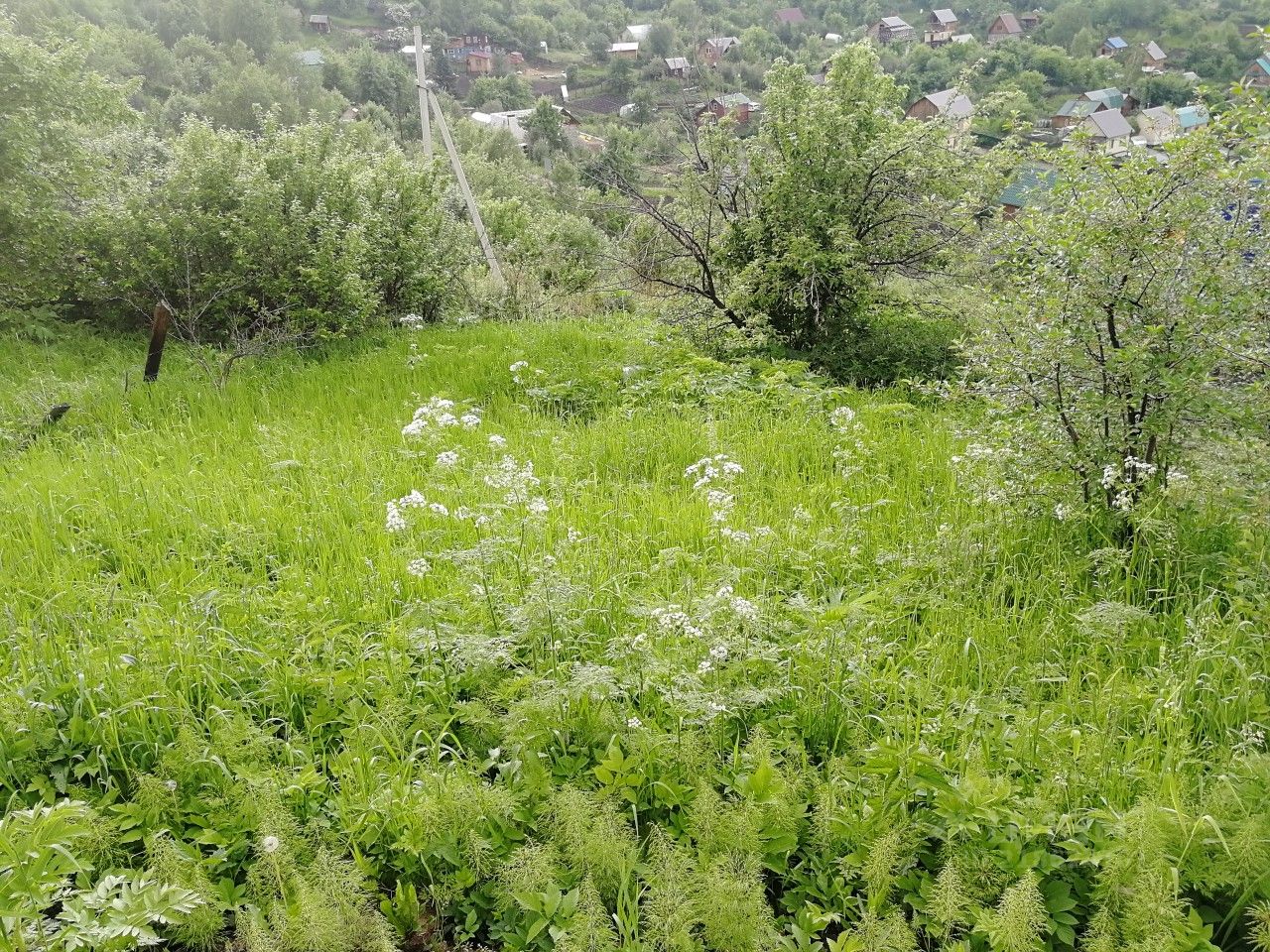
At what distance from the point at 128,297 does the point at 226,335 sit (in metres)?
1.56

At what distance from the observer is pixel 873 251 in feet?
30.0

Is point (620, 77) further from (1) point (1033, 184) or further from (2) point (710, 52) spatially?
(1) point (1033, 184)

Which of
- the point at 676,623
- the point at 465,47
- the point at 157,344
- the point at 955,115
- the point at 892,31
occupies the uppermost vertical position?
the point at 892,31

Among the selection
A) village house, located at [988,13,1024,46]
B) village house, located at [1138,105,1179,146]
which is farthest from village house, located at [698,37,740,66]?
village house, located at [988,13,1024,46]

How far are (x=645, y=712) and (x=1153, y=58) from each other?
7579 centimetres

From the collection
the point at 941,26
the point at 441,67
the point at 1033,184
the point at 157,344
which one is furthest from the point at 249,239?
the point at 441,67

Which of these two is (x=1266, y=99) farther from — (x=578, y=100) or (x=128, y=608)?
(x=578, y=100)

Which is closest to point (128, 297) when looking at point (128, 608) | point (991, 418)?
point (128, 608)

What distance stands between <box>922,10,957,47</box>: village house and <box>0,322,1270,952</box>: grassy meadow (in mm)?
73461

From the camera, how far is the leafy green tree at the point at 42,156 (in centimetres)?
962

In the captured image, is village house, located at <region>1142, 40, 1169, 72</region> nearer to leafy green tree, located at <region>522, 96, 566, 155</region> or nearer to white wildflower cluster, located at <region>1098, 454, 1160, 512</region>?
leafy green tree, located at <region>522, 96, 566, 155</region>

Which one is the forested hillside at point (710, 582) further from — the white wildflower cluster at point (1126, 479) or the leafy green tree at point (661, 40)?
the leafy green tree at point (661, 40)

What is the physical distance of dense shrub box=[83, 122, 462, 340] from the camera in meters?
9.37

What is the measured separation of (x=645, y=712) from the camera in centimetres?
284
